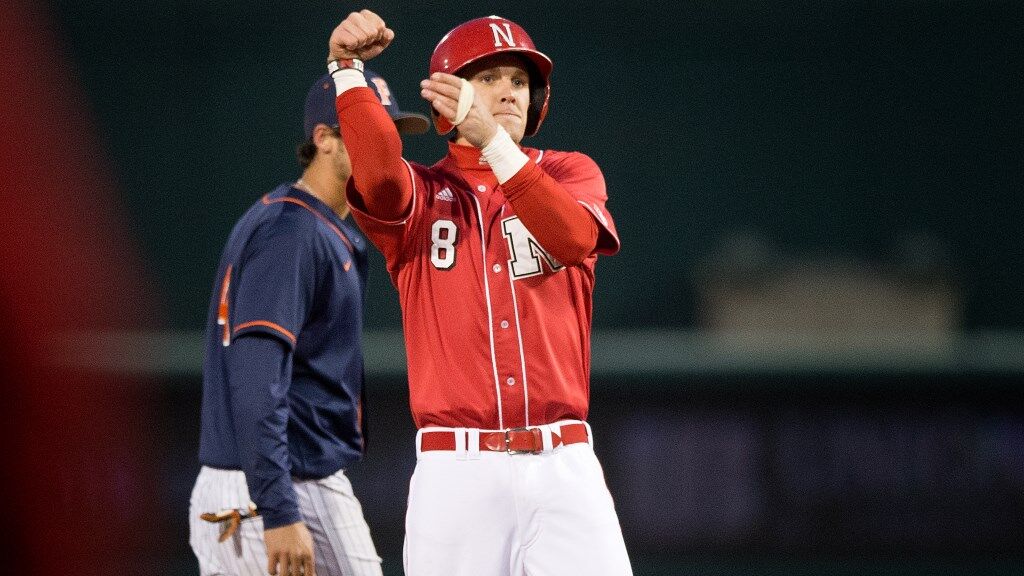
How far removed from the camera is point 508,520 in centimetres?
211

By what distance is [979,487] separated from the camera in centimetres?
459

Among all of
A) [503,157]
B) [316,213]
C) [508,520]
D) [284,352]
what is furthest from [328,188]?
[508,520]

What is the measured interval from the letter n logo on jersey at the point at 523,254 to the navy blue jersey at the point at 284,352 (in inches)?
24.9

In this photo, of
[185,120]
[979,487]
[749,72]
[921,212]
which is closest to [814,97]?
[749,72]

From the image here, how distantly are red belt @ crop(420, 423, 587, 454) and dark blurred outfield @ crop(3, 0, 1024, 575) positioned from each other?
7.44 feet

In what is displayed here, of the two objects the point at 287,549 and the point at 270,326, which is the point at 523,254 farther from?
the point at 287,549

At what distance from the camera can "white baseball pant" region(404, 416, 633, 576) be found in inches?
82.6

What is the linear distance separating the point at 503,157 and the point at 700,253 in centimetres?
322

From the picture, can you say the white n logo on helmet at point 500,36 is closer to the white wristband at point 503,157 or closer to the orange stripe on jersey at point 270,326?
the white wristband at point 503,157

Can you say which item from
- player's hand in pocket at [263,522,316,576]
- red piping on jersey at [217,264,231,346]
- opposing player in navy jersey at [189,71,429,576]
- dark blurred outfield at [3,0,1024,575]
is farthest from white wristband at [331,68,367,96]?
dark blurred outfield at [3,0,1024,575]

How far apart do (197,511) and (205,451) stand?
0.14m

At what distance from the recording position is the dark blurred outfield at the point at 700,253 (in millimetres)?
4508

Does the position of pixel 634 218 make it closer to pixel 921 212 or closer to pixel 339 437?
pixel 921 212

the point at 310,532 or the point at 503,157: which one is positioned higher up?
the point at 503,157
